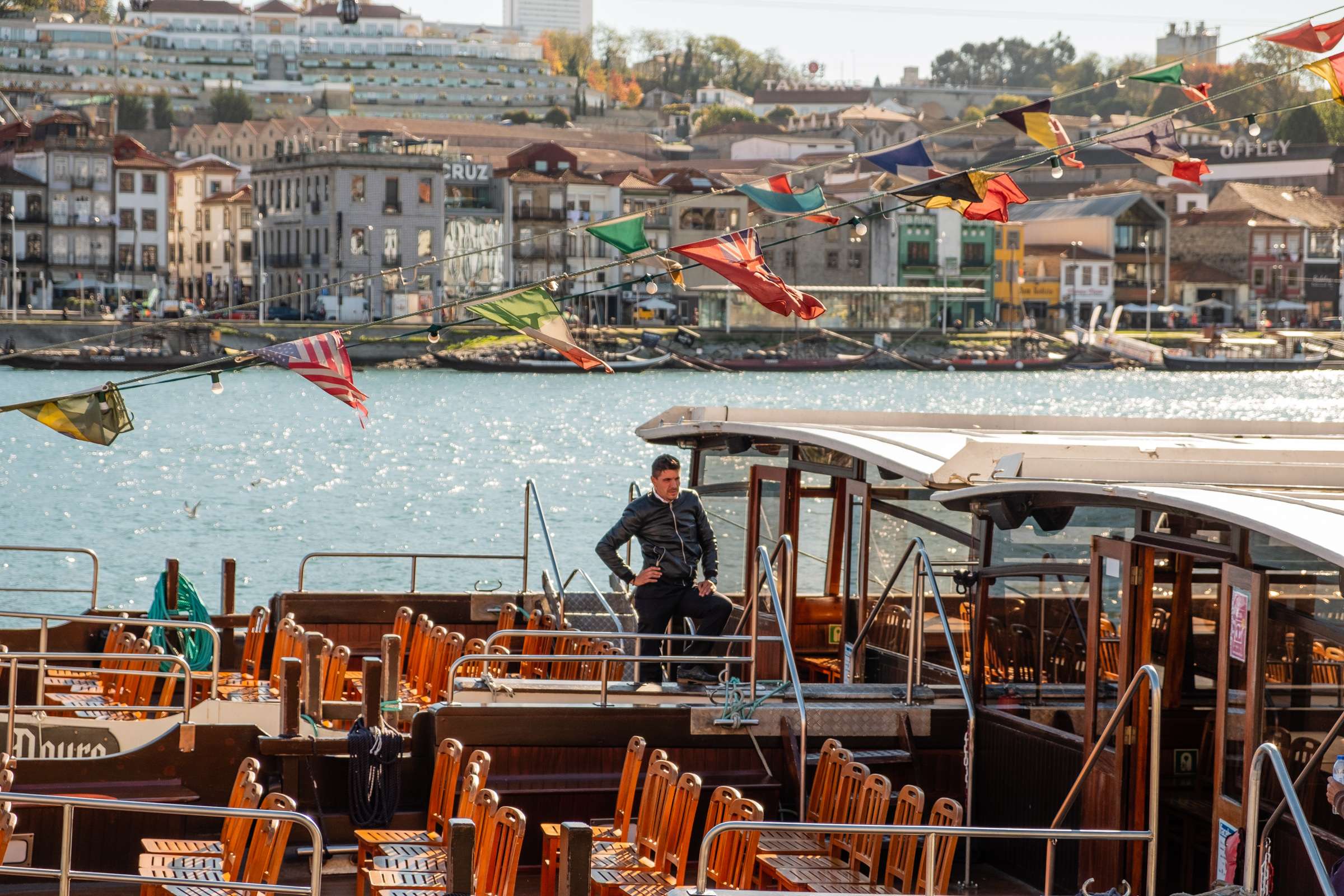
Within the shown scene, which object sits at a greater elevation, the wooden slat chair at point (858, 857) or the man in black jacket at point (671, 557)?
the man in black jacket at point (671, 557)

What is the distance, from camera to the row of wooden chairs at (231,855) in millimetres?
8094

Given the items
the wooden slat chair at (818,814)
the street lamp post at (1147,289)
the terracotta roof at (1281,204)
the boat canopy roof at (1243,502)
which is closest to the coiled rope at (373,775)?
the wooden slat chair at (818,814)

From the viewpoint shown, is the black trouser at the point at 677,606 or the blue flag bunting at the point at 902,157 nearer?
the black trouser at the point at 677,606

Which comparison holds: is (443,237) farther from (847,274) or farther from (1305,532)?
(1305,532)

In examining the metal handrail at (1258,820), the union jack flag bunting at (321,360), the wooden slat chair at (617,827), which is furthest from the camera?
the union jack flag bunting at (321,360)

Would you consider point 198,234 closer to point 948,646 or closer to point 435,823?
point 948,646

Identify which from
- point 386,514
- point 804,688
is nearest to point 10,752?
point 804,688

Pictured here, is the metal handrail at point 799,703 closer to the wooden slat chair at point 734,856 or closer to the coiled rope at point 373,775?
the wooden slat chair at point 734,856

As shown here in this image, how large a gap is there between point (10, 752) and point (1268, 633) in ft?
22.1

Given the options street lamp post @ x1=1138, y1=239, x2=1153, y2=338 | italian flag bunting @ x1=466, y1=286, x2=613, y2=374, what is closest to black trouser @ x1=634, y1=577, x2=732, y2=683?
italian flag bunting @ x1=466, y1=286, x2=613, y2=374

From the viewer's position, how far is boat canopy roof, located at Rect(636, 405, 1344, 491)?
9.15 meters

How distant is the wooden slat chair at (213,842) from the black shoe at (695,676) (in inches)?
118

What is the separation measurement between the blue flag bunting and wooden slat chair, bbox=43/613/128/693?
5.76m

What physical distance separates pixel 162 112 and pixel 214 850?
185414 mm
